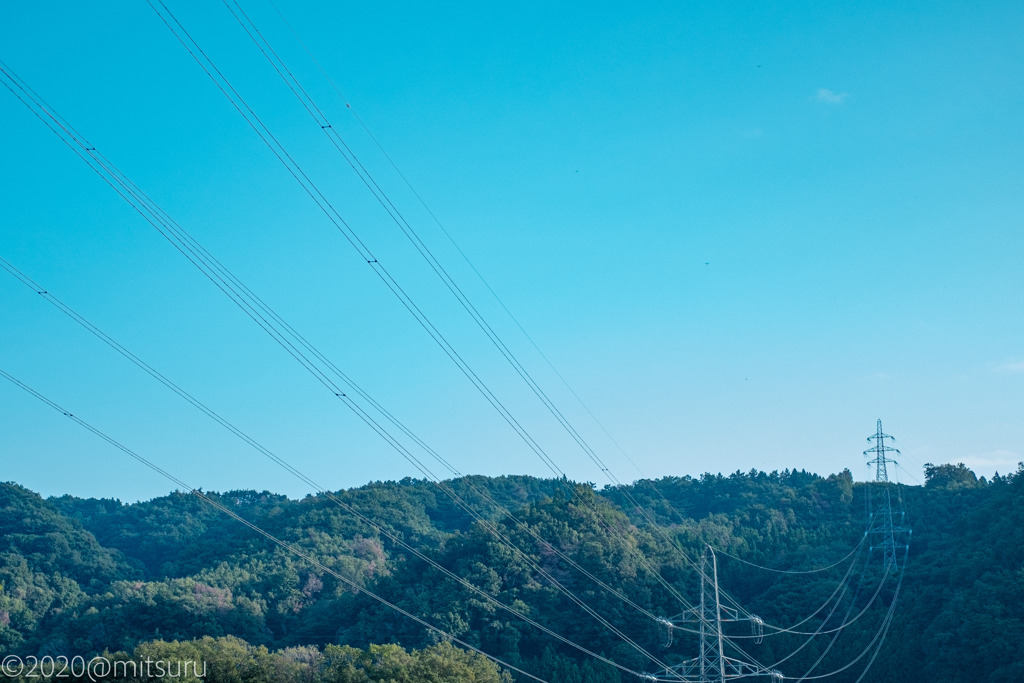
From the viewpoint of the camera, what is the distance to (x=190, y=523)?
381 feet

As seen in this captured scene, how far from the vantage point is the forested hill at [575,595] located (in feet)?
143

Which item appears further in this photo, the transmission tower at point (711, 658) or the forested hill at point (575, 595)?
the forested hill at point (575, 595)

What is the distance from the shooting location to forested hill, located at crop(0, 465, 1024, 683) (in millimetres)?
43625

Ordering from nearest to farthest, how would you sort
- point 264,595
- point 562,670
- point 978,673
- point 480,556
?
point 978,673
point 562,670
point 480,556
point 264,595

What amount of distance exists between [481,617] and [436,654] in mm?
16995

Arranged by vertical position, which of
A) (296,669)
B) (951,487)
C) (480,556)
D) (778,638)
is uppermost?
(951,487)

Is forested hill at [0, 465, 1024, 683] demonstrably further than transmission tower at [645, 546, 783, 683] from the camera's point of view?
Yes

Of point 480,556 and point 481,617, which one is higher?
point 480,556

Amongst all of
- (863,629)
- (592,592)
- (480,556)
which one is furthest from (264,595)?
(863,629)

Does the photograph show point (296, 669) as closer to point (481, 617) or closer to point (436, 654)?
point (436, 654)

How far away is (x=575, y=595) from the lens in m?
58.8

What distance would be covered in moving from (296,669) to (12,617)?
1581 inches

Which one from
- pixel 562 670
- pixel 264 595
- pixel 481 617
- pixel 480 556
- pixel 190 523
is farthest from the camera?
pixel 190 523

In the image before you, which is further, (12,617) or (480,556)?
(12,617)
